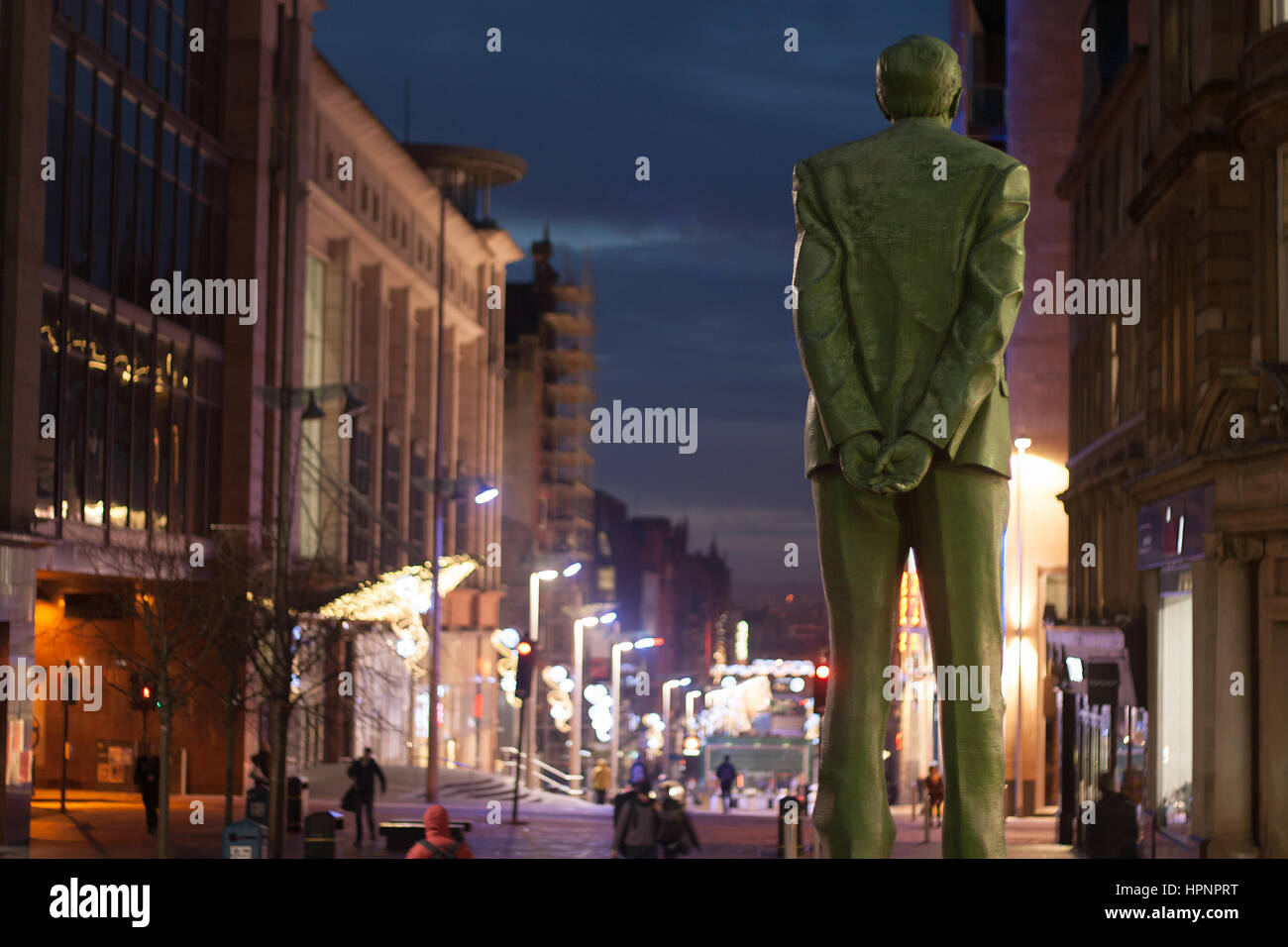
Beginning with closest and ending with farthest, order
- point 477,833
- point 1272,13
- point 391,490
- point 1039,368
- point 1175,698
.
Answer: point 1272,13 → point 1175,698 → point 477,833 → point 1039,368 → point 391,490

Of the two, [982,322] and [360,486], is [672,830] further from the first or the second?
[360,486]

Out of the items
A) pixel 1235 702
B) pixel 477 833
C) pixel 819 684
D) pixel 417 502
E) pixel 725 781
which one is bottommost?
pixel 725 781

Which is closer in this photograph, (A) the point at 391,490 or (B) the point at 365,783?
(B) the point at 365,783

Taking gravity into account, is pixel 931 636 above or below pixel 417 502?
below

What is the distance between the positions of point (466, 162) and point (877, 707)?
257ft

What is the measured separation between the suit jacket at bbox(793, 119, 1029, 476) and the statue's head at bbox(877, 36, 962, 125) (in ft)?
0.80

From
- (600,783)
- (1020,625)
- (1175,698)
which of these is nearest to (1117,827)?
(1175,698)

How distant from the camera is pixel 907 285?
8695 millimetres

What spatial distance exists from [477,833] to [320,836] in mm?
12283

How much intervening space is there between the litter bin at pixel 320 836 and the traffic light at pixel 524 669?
31.2 feet

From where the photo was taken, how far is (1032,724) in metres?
55.8

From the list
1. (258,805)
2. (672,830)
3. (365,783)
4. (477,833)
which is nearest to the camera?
(672,830)

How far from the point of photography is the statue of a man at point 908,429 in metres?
8.48

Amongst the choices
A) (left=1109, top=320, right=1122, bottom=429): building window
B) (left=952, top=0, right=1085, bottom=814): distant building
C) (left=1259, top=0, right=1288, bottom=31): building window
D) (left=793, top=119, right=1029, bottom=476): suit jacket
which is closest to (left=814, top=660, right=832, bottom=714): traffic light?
(left=1259, top=0, right=1288, bottom=31): building window
